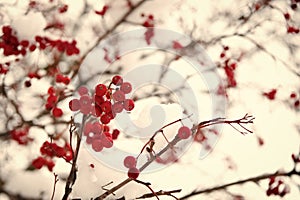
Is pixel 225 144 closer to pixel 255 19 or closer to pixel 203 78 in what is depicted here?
pixel 203 78

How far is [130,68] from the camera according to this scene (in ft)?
6.47

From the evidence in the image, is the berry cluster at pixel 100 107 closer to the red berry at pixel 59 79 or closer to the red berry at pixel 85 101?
the red berry at pixel 85 101

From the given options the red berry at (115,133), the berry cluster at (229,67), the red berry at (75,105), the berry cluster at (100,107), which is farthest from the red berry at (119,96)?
the berry cluster at (229,67)

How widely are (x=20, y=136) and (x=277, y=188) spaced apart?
4.04ft

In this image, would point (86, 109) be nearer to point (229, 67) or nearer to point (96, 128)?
point (96, 128)

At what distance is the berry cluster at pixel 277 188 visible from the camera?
1.78 metres

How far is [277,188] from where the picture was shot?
1812mm

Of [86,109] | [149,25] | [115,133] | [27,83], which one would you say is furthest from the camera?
[149,25]

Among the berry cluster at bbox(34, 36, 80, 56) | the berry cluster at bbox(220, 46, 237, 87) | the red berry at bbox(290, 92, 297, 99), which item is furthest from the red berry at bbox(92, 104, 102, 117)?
the red berry at bbox(290, 92, 297, 99)

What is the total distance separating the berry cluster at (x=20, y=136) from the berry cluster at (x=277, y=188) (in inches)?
44.8

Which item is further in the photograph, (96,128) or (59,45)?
(59,45)

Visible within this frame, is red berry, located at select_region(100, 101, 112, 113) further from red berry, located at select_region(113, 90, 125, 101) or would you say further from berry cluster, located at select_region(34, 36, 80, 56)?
berry cluster, located at select_region(34, 36, 80, 56)

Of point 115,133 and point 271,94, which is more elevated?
point 271,94

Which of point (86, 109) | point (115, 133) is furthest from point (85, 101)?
point (115, 133)
